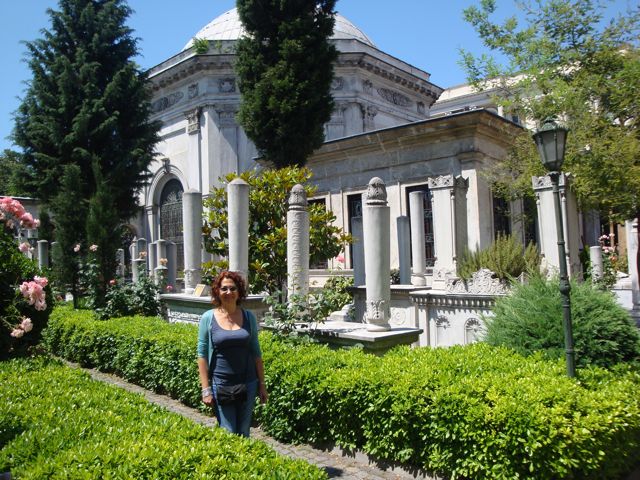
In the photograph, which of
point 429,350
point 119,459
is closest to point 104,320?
point 429,350

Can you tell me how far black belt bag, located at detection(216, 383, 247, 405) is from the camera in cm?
423

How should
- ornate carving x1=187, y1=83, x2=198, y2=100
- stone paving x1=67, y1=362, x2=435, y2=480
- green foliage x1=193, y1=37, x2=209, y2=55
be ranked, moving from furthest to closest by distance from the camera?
ornate carving x1=187, y1=83, x2=198, y2=100
green foliage x1=193, y1=37, x2=209, y2=55
stone paving x1=67, y1=362, x2=435, y2=480

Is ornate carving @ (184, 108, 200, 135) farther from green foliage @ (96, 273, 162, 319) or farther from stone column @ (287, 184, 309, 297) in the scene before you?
stone column @ (287, 184, 309, 297)

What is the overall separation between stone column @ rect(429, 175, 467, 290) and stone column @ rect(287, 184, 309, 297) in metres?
4.73

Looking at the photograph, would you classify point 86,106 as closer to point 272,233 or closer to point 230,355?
point 272,233

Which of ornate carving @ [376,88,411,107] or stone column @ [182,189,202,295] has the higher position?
ornate carving @ [376,88,411,107]

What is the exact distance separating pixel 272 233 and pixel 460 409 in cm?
640

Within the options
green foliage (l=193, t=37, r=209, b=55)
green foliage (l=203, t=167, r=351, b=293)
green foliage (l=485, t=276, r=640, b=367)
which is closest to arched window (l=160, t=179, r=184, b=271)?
green foliage (l=193, t=37, r=209, b=55)

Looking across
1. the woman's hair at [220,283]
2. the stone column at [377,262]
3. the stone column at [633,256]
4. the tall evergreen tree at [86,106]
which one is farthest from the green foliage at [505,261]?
the tall evergreen tree at [86,106]

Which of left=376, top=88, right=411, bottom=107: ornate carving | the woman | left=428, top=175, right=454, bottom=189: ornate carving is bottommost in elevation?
the woman

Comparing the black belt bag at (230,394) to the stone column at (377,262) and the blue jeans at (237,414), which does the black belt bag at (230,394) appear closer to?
the blue jeans at (237,414)

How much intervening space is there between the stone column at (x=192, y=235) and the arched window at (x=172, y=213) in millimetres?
17655

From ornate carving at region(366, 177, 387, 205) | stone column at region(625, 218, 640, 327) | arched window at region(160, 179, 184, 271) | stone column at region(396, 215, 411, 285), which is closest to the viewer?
ornate carving at region(366, 177, 387, 205)

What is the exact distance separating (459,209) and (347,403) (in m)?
8.72
